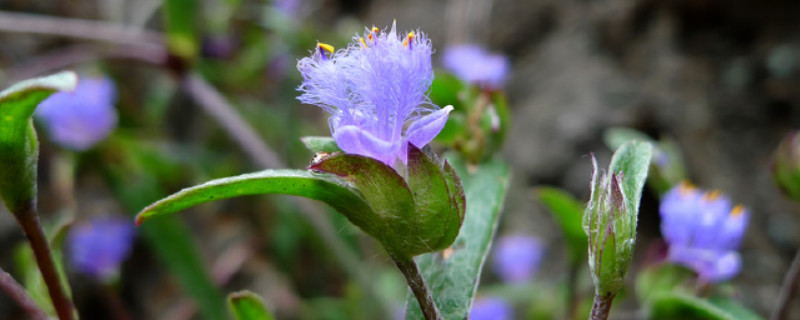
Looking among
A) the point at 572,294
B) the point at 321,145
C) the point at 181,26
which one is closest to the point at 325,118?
the point at 181,26

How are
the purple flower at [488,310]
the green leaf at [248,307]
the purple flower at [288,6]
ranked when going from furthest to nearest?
1. the purple flower at [288,6]
2. the purple flower at [488,310]
3. the green leaf at [248,307]

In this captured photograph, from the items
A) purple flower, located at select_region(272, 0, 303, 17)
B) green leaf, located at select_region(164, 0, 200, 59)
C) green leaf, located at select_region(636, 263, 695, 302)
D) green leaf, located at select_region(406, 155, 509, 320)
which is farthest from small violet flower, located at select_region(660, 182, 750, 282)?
purple flower, located at select_region(272, 0, 303, 17)

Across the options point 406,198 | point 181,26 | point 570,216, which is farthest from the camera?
point 181,26

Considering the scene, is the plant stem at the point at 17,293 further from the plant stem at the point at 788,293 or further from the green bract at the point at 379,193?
the plant stem at the point at 788,293

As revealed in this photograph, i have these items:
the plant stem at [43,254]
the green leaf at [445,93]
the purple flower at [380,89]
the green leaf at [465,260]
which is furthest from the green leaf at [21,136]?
the green leaf at [445,93]

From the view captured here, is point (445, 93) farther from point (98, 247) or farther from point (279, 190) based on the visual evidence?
point (98, 247)

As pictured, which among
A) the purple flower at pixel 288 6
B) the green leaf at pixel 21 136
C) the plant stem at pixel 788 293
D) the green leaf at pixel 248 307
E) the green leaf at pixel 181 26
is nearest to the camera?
the green leaf at pixel 21 136

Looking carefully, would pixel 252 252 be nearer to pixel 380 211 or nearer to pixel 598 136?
pixel 598 136
